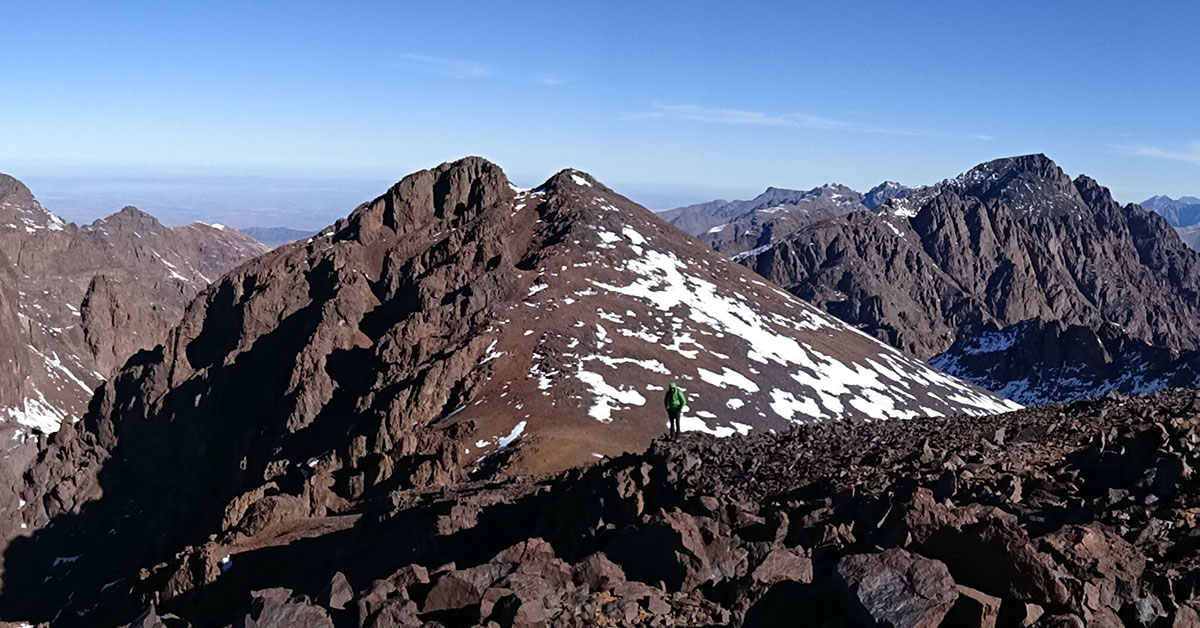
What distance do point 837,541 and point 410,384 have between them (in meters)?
55.6

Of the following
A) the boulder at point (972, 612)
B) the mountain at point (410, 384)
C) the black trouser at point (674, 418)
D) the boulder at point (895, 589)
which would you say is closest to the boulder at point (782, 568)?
the boulder at point (895, 589)

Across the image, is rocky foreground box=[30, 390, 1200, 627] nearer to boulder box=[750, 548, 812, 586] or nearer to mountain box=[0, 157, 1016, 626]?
boulder box=[750, 548, 812, 586]

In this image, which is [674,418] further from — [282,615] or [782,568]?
[282,615]

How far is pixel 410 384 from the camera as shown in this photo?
237 feet

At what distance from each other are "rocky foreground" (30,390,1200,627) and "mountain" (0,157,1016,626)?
6147 mm

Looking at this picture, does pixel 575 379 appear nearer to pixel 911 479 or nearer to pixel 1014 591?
pixel 911 479

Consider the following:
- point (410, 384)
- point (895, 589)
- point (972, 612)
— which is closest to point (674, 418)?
point (895, 589)

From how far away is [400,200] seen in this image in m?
108

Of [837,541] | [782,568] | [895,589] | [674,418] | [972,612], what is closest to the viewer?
[972,612]

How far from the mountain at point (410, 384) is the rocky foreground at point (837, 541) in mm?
6147

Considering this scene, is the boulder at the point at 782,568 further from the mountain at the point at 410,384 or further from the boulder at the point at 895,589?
the mountain at the point at 410,384

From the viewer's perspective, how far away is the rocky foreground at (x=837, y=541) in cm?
1486

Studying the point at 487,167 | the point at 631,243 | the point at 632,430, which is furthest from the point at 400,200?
the point at 632,430

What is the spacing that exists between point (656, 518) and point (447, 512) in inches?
625
